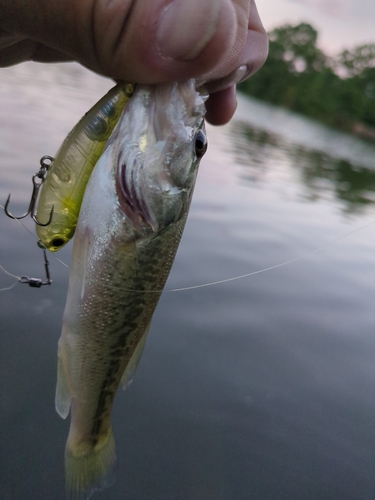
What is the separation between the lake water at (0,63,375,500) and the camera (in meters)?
2.61

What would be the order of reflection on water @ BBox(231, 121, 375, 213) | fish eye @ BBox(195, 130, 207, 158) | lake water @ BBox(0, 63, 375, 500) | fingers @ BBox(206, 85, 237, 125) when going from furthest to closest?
→ reflection on water @ BBox(231, 121, 375, 213) → lake water @ BBox(0, 63, 375, 500) → fingers @ BBox(206, 85, 237, 125) → fish eye @ BBox(195, 130, 207, 158)

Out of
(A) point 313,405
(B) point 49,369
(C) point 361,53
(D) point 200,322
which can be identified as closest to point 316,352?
(A) point 313,405

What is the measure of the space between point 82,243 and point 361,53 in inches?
3064

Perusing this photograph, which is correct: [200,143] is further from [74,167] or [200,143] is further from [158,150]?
Result: [74,167]

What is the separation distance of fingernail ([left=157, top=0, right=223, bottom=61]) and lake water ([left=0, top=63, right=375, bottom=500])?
2.29m

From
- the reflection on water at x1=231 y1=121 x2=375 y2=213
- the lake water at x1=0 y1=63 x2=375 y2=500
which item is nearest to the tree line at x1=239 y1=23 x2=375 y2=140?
the reflection on water at x1=231 y1=121 x2=375 y2=213

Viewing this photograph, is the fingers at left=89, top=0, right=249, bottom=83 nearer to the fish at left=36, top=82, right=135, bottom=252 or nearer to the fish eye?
the fish at left=36, top=82, right=135, bottom=252

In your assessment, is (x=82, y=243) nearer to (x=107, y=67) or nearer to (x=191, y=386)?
(x=107, y=67)

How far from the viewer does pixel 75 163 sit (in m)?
1.61

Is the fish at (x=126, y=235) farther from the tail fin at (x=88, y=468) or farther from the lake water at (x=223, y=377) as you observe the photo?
the lake water at (x=223, y=377)

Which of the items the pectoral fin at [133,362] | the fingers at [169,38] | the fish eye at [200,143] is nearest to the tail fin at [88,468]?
the pectoral fin at [133,362]

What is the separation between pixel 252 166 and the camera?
11.8 m

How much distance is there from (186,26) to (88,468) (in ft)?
6.27

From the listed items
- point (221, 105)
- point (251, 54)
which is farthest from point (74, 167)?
point (251, 54)
